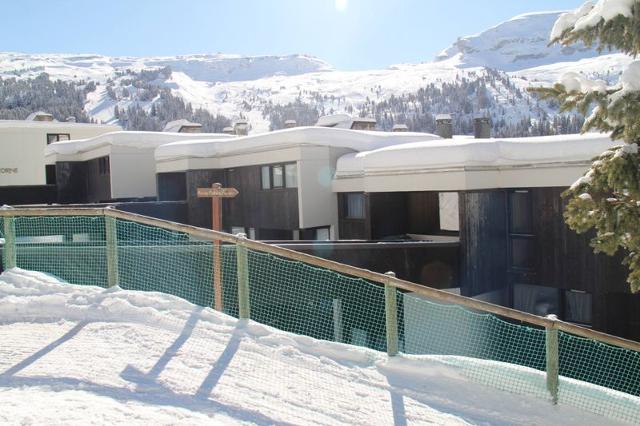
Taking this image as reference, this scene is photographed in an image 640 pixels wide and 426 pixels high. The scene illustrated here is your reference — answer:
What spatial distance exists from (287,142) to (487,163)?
6538 mm

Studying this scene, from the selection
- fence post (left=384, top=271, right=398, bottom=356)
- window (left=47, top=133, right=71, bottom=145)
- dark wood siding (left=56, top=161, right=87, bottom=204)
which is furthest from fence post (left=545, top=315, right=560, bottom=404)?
window (left=47, top=133, right=71, bottom=145)

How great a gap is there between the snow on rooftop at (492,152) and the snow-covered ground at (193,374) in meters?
7.85

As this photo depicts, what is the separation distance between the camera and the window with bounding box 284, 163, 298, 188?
1873cm

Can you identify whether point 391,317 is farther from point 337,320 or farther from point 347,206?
point 347,206

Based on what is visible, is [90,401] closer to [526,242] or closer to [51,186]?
[526,242]

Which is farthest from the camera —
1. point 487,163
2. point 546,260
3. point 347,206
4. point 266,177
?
point 266,177

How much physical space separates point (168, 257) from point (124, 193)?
15770 millimetres

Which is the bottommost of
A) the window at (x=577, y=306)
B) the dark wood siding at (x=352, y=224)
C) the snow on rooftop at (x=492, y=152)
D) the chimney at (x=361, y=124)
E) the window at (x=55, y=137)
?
the window at (x=577, y=306)

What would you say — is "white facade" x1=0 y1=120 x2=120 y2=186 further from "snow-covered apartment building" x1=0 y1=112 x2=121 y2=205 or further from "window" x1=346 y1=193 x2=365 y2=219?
"window" x1=346 y1=193 x2=365 y2=219

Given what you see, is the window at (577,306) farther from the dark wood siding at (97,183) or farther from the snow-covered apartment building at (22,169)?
the snow-covered apartment building at (22,169)

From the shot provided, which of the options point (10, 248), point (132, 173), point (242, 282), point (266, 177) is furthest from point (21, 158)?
point (242, 282)

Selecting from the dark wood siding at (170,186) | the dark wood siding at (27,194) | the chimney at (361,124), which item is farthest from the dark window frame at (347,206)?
the dark wood siding at (27,194)

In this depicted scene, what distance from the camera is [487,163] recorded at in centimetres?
1453

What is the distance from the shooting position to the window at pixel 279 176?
61.9ft
